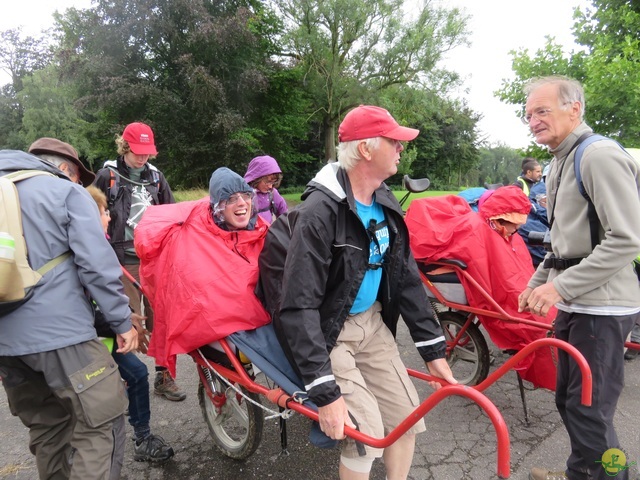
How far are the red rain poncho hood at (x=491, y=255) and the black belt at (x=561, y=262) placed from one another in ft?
2.89

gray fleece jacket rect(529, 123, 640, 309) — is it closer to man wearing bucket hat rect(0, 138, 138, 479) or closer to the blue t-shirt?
the blue t-shirt

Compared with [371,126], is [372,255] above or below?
below

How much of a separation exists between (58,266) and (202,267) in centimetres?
71

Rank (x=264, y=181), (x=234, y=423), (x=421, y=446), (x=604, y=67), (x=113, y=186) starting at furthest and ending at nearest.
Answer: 1. (x=604, y=67)
2. (x=264, y=181)
3. (x=113, y=186)
4. (x=234, y=423)
5. (x=421, y=446)

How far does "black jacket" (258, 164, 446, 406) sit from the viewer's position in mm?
1787

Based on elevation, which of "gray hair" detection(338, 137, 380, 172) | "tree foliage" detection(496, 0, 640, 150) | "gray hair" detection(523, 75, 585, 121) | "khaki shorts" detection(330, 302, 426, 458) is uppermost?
"tree foliage" detection(496, 0, 640, 150)

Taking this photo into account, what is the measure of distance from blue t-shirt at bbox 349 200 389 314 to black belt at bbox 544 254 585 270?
0.94 metres

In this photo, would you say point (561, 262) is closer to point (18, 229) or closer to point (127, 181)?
point (18, 229)

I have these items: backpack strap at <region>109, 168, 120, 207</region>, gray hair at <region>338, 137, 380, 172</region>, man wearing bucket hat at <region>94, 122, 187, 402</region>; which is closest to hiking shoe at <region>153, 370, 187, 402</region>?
man wearing bucket hat at <region>94, 122, 187, 402</region>

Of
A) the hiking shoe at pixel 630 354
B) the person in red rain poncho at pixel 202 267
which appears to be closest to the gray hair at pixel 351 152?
the person in red rain poncho at pixel 202 267

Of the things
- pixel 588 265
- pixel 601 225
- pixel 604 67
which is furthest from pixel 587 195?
pixel 604 67

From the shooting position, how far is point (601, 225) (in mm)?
2064

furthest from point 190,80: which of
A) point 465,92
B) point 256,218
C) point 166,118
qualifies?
point 256,218

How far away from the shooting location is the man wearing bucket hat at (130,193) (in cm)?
359
